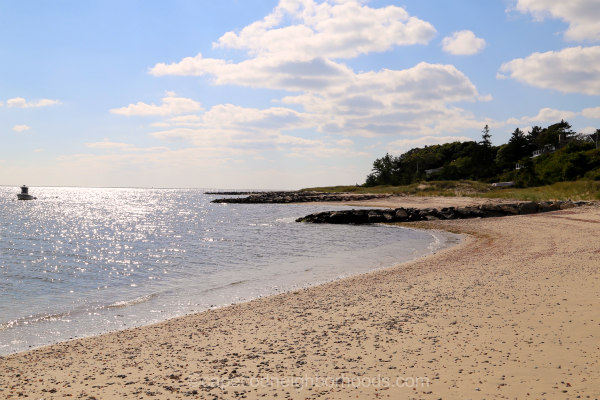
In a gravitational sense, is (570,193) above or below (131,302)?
above

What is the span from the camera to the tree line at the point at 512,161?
81250 mm

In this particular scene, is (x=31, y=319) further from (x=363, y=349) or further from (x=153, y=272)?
(x=363, y=349)

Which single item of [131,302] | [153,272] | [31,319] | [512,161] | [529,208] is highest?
[512,161]

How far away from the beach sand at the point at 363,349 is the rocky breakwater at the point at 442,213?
33.5 m

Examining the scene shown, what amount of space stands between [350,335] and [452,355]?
89.5 inches

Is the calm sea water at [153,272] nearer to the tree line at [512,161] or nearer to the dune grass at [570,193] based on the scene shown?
the dune grass at [570,193]

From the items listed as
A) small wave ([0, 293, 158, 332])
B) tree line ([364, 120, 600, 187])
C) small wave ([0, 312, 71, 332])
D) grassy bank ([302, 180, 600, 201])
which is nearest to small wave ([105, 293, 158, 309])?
small wave ([0, 293, 158, 332])

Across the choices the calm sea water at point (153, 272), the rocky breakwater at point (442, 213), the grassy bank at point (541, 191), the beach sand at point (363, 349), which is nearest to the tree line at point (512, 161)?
the grassy bank at point (541, 191)

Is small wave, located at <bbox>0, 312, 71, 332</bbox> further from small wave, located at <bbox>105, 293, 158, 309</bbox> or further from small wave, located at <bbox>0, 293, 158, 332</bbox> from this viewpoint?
small wave, located at <bbox>105, 293, 158, 309</bbox>

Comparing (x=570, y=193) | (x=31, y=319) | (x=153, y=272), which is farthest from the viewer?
(x=570, y=193)

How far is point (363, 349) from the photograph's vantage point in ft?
26.6

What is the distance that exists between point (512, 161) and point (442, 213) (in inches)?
3177

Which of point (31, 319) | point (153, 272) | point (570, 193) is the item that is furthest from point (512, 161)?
point (31, 319)

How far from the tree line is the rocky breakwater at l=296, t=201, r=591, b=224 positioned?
119 ft
